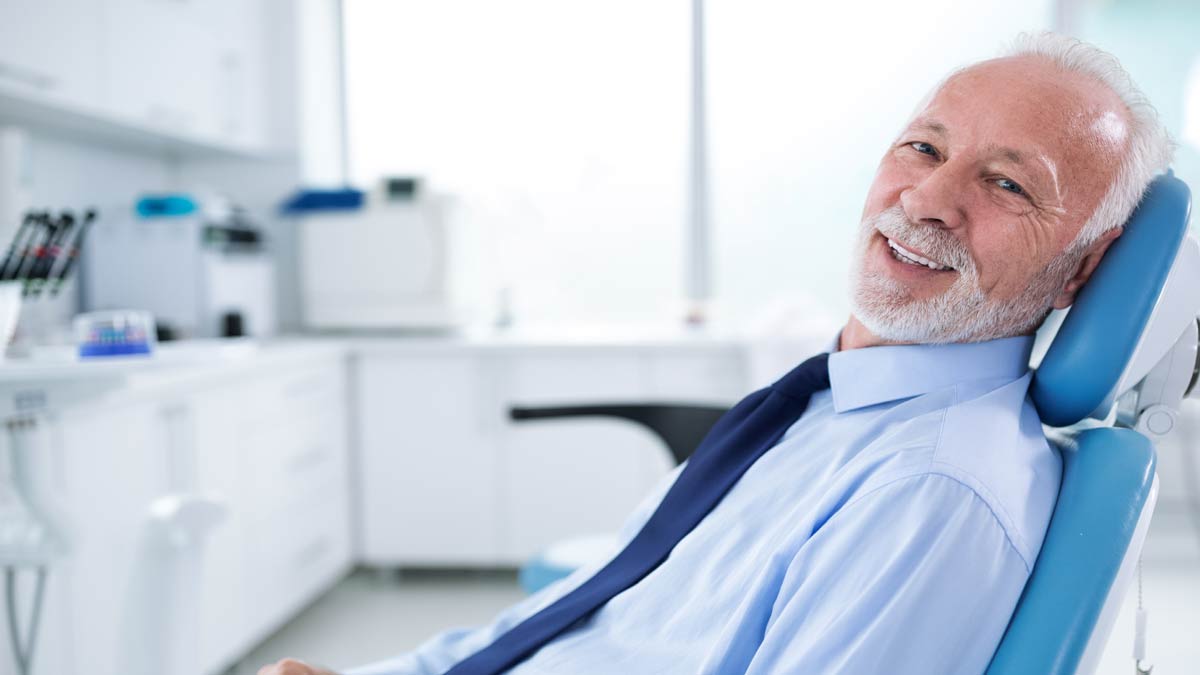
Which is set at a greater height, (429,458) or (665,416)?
(665,416)

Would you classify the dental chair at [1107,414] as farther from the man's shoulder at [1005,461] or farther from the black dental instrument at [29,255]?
the black dental instrument at [29,255]

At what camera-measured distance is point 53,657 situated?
1.75 meters

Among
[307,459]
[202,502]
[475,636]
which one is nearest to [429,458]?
[307,459]

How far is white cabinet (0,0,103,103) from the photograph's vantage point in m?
2.03

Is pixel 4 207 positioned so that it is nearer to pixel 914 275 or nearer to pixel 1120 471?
pixel 914 275

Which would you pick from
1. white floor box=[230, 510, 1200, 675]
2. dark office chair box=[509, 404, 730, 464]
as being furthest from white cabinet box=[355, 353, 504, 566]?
dark office chair box=[509, 404, 730, 464]

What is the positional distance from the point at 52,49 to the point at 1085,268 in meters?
2.23

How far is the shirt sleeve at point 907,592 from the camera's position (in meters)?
0.78

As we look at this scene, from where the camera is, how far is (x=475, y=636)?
1.22 m

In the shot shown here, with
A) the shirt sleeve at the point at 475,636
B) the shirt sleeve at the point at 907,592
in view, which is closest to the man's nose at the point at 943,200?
the shirt sleeve at the point at 907,592

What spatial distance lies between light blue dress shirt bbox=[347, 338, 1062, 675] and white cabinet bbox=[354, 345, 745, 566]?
1796 mm

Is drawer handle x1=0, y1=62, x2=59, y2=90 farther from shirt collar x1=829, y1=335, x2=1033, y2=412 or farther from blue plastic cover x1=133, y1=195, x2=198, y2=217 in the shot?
shirt collar x1=829, y1=335, x2=1033, y2=412

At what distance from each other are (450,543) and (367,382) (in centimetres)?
59

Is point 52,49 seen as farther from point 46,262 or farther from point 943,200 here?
point 943,200
